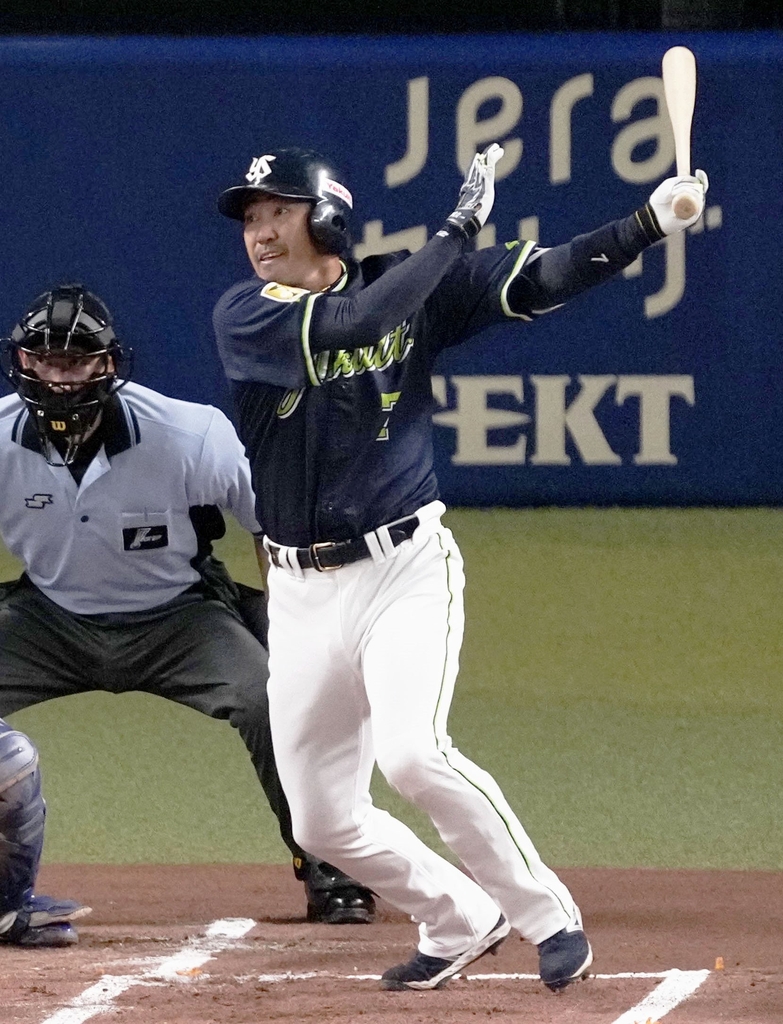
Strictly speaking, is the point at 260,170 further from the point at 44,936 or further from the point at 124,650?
the point at 44,936

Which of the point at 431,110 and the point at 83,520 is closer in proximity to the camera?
the point at 83,520

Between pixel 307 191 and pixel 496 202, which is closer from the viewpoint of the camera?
pixel 307 191

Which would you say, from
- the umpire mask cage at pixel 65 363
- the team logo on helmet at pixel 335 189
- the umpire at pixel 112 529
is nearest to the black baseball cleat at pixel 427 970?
the umpire at pixel 112 529

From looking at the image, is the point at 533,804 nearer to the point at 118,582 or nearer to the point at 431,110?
the point at 118,582

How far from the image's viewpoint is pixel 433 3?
10.3 meters

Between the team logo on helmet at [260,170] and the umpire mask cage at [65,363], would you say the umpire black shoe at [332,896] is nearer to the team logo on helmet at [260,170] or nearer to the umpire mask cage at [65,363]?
the umpire mask cage at [65,363]

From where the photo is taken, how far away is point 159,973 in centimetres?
405

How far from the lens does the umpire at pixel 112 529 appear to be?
191 inches

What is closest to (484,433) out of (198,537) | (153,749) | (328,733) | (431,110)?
(431,110)

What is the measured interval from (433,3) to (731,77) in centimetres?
172

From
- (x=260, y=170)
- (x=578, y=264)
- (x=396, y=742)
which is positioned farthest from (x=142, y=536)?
(x=578, y=264)

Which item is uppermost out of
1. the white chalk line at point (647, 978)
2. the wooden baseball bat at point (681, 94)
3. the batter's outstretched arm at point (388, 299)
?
the wooden baseball bat at point (681, 94)

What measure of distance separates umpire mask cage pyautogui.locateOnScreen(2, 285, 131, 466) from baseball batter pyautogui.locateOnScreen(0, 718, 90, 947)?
85cm

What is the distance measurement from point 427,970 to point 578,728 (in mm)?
2619
